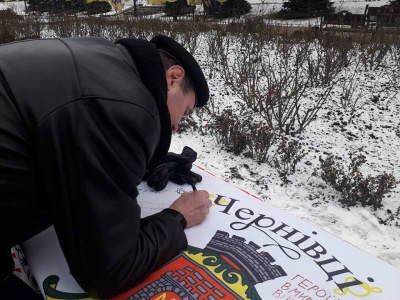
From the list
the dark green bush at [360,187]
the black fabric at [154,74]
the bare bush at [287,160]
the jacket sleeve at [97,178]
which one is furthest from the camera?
the bare bush at [287,160]

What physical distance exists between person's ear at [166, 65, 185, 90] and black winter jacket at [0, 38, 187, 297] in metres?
0.14

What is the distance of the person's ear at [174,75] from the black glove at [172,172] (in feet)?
2.23

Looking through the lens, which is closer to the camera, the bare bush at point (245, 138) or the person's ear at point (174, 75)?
the person's ear at point (174, 75)

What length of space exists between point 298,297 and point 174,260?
0.51m

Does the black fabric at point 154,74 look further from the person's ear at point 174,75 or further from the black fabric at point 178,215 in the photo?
the black fabric at point 178,215

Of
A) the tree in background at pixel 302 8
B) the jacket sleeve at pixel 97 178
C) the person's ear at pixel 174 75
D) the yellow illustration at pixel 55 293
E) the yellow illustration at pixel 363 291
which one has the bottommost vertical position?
the yellow illustration at pixel 363 291

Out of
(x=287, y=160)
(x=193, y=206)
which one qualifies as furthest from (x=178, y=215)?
(x=287, y=160)

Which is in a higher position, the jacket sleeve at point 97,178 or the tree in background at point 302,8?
the tree in background at point 302,8

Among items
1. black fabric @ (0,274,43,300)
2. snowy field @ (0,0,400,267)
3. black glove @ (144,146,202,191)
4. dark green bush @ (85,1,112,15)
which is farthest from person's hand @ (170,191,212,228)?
dark green bush @ (85,1,112,15)

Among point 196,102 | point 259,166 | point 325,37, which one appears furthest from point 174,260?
point 325,37

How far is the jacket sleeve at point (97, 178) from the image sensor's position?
928mm

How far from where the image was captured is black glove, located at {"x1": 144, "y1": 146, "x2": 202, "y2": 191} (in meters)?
1.97

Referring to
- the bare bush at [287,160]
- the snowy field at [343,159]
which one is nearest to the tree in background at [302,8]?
the snowy field at [343,159]

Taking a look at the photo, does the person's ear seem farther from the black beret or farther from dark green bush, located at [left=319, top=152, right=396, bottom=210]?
dark green bush, located at [left=319, top=152, right=396, bottom=210]
